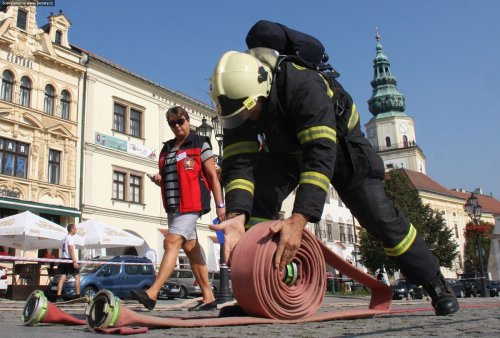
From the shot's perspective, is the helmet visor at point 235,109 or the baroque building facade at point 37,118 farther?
the baroque building facade at point 37,118

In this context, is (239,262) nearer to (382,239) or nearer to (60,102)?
(382,239)

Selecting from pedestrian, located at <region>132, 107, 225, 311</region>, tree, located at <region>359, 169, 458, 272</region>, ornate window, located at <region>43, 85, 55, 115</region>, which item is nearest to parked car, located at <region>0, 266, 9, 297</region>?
ornate window, located at <region>43, 85, 55, 115</region>

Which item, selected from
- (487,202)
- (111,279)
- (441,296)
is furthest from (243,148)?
(487,202)

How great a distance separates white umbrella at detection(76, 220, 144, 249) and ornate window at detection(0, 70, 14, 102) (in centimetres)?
781

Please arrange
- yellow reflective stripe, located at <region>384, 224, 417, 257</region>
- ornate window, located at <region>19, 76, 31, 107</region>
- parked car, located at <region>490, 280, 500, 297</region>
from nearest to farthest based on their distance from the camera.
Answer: yellow reflective stripe, located at <region>384, 224, 417, 257</region> < ornate window, located at <region>19, 76, 31, 107</region> < parked car, located at <region>490, 280, 500, 297</region>

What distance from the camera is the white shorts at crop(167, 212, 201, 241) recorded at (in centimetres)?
507

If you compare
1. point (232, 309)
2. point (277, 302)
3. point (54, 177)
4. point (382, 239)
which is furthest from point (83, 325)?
point (54, 177)

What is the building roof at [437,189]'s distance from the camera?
2825 inches

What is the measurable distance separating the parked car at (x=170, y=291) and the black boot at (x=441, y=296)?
16360 millimetres

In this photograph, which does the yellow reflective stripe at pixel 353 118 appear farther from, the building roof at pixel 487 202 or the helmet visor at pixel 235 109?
the building roof at pixel 487 202

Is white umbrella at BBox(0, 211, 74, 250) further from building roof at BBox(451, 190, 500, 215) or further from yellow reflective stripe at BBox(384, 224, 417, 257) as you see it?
building roof at BBox(451, 190, 500, 215)

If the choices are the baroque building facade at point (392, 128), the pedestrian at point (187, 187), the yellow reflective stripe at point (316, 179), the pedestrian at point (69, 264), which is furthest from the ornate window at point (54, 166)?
the baroque building facade at point (392, 128)

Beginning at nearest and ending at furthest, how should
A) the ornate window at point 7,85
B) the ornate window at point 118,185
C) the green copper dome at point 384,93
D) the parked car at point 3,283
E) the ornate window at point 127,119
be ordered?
the parked car at point 3,283 < the ornate window at point 7,85 < the ornate window at point 118,185 < the ornate window at point 127,119 < the green copper dome at point 384,93

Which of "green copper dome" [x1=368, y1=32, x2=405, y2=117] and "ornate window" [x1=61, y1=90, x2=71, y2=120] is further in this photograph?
"green copper dome" [x1=368, y1=32, x2=405, y2=117]
